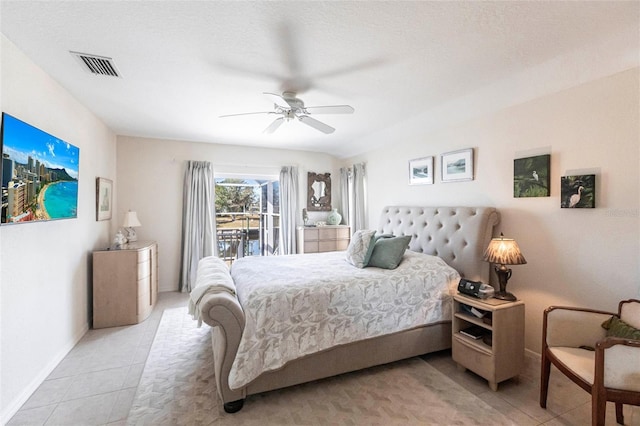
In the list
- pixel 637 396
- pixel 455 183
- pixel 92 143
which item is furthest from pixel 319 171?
pixel 637 396

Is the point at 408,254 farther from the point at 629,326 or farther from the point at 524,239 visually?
the point at 629,326

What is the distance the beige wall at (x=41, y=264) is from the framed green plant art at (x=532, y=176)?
13.4ft

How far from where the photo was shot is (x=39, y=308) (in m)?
2.30

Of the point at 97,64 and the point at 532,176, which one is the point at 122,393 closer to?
the point at 97,64

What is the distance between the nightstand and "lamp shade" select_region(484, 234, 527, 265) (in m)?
0.32

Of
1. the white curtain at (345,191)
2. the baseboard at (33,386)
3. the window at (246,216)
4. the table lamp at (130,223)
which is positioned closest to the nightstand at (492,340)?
the white curtain at (345,191)

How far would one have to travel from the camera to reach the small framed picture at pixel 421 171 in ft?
12.1

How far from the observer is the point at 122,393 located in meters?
2.16

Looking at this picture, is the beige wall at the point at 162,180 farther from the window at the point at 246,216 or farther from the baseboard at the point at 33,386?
the baseboard at the point at 33,386

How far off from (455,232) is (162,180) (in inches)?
176

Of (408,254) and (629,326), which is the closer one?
(629,326)

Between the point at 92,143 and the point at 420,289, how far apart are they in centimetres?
408

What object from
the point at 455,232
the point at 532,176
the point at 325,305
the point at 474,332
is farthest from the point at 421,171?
the point at 325,305

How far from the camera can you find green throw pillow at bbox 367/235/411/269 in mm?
2838
